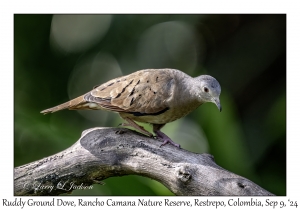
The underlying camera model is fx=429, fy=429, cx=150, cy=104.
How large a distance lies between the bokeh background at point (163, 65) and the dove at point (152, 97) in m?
1.34

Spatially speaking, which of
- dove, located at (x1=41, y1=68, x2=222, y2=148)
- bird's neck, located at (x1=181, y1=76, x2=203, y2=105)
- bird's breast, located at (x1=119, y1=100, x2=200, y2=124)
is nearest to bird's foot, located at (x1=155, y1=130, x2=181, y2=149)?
dove, located at (x1=41, y1=68, x2=222, y2=148)

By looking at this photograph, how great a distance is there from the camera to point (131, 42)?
758 cm

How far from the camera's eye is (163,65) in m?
7.75

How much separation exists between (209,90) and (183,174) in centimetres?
118

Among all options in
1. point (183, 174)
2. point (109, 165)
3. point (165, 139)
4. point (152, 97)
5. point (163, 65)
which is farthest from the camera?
point (163, 65)

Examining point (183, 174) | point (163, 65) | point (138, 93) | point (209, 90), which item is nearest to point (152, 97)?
point (138, 93)

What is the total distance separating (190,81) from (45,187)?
78.9 inches

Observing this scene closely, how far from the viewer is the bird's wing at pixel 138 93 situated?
4773mm

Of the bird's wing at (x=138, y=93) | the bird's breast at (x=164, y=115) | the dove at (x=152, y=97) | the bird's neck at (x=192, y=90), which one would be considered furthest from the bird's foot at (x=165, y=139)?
the bird's neck at (x=192, y=90)

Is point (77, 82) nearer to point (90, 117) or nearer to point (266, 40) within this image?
point (90, 117)

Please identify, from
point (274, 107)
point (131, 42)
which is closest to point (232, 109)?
point (274, 107)

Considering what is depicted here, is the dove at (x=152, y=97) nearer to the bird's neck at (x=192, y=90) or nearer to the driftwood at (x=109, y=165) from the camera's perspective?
the bird's neck at (x=192, y=90)

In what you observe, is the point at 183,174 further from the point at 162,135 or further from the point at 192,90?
the point at 192,90
